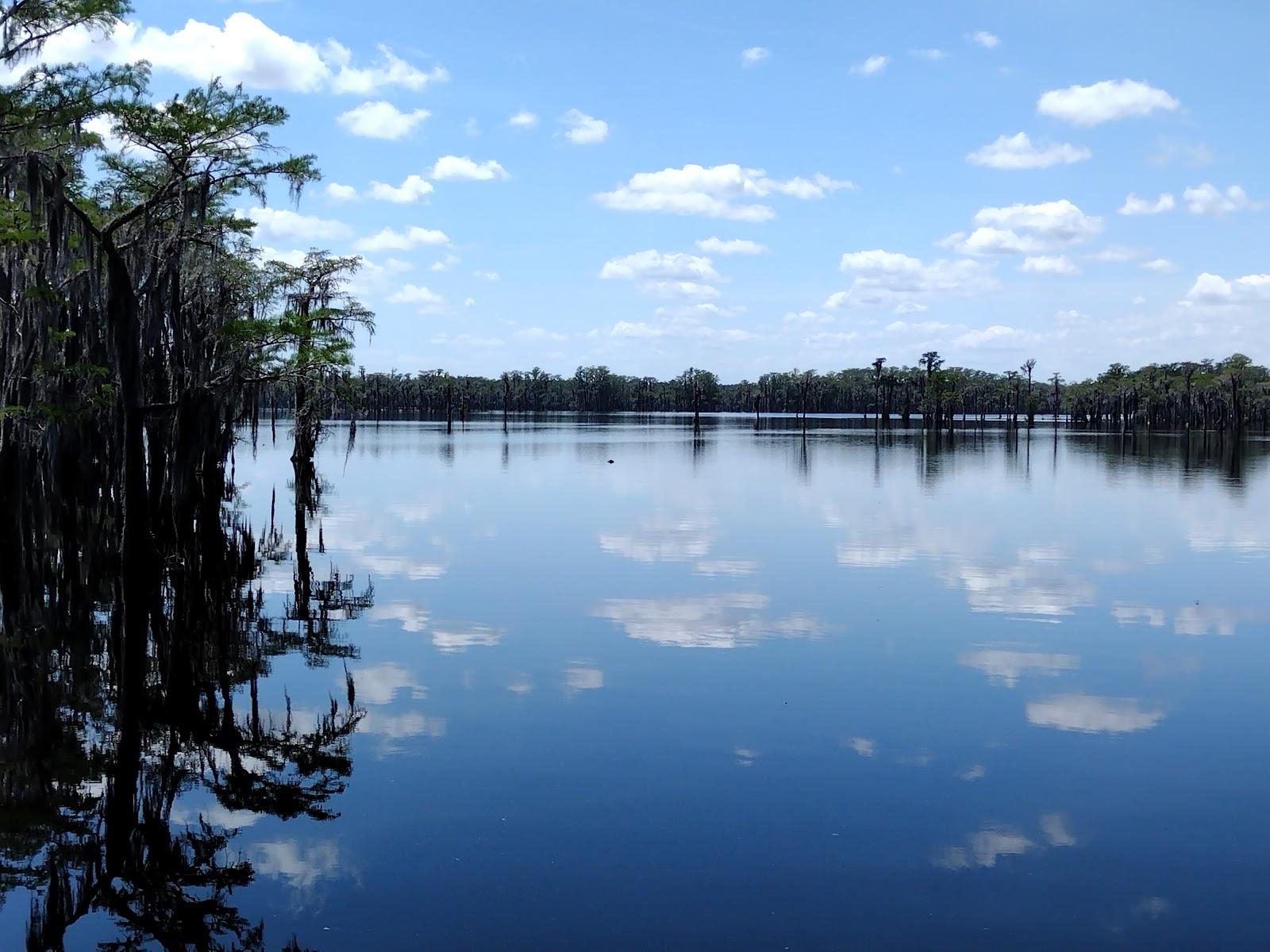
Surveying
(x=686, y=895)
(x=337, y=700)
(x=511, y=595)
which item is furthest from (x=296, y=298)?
(x=686, y=895)

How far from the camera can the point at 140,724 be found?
37.9 ft

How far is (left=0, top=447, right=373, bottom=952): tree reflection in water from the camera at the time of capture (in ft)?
25.1

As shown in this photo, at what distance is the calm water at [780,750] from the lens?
731 centimetres

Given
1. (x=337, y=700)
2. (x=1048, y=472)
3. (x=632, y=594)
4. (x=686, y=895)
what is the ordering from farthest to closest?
(x=1048, y=472) → (x=632, y=594) → (x=337, y=700) → (x=686, y=895)

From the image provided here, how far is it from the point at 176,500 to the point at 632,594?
10.2 meters

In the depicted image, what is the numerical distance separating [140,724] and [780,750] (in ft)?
23.0

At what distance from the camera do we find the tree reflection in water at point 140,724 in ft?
25.1

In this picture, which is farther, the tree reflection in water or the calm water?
the tree reflection in water

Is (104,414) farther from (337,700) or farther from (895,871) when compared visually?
(895,871)

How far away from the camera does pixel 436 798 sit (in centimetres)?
938

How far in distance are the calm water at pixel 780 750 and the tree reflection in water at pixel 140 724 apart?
0.86 feet

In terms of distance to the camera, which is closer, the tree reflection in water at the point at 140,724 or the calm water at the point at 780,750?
the calm water at the point at 780,750

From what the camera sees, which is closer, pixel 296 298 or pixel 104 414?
pixel 104 414

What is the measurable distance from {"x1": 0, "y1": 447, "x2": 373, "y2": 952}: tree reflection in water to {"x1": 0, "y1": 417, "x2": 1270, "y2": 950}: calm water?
261 mm
